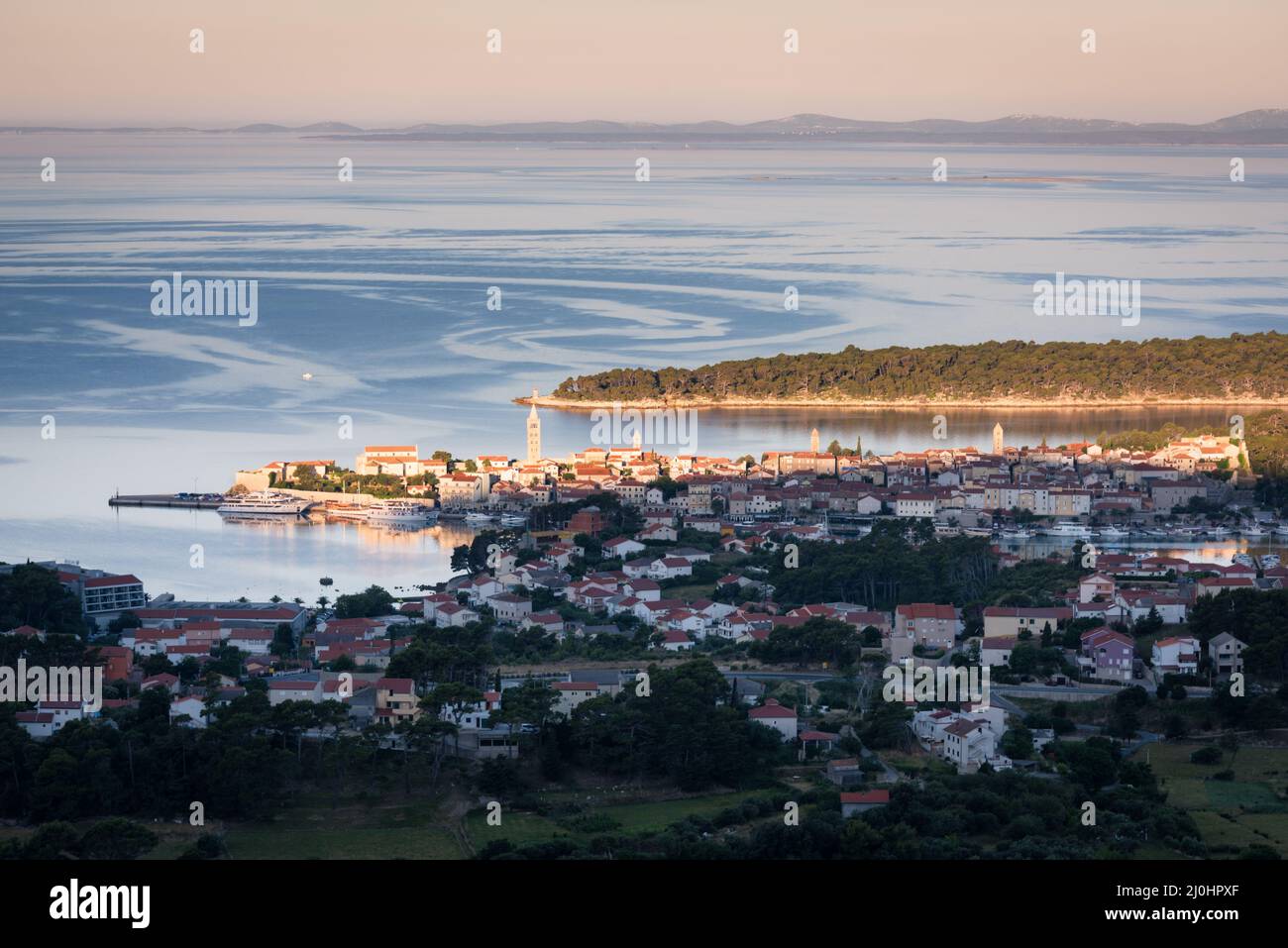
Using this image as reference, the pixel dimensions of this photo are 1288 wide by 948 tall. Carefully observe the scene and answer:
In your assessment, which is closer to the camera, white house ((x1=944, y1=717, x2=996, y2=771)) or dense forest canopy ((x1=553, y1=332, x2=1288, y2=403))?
white house ((x1=944, y1=717, x2=996, y2=771))

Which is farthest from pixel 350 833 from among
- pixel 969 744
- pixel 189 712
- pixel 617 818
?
pixel 969 744

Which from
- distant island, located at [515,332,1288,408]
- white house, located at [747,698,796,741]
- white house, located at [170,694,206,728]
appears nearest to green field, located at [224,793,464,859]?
white house, located at [170,694,206,728]

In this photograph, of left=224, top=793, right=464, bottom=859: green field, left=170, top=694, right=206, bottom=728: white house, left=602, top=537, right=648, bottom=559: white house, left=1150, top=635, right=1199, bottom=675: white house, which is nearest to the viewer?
left=224, top=793, right=464, bottom=859: green field

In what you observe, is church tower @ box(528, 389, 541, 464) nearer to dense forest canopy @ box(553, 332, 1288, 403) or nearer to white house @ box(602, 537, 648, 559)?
dense forest canopy @ box(553, 332, 1288, 403)

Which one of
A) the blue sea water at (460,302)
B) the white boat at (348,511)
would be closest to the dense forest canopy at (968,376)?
the blue sea water at (460,302)

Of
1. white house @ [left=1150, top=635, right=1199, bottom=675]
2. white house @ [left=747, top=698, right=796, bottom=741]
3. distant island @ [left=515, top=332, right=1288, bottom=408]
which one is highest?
distant island @ [left=515, top=332, right=1288, bottom=408]

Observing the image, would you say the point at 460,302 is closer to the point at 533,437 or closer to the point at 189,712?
the point at 533,437
